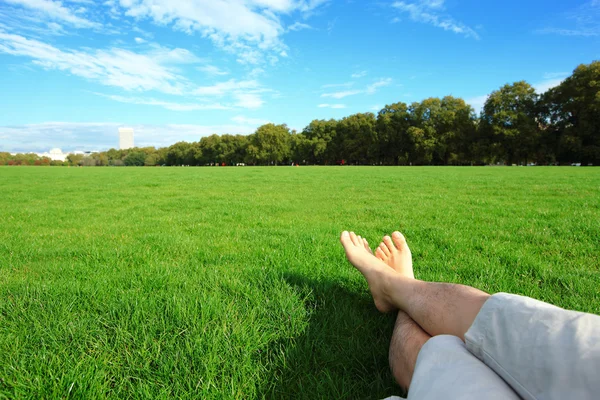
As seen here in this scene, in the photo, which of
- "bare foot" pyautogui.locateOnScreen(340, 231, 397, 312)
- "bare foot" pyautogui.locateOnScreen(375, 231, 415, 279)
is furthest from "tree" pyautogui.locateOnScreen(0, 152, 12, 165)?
"bare foot" pyautogui.locateOnScreen(375, 231, 415, 279)

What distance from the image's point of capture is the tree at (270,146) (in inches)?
2940

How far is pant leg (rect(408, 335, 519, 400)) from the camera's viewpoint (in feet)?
2.68

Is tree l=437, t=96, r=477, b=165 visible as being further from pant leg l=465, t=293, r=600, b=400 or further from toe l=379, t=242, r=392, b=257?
pant leg l=465, t=293, r=600, b=400

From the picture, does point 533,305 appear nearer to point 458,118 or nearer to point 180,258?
point 180,258

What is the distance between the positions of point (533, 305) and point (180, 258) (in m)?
2.93

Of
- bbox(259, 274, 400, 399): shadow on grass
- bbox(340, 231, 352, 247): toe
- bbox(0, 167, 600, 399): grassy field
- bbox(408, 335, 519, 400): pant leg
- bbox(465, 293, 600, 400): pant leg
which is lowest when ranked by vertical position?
bbox(259, 274, 400, 399): shadow on grass

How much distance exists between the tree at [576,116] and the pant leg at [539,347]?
1946 inches

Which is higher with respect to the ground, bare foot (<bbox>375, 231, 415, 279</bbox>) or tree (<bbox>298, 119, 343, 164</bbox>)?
tree (<bbox>298, 119, 343, 164</bbox>)

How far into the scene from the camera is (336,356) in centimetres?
166

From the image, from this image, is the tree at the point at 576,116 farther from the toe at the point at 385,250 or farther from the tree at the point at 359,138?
the toe at the point at 385,250

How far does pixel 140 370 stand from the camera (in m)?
1.49

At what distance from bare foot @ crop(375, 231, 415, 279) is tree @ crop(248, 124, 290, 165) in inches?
2851

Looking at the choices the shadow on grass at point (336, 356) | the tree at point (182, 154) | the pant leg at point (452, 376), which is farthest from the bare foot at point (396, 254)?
the tree at point (182, 154)

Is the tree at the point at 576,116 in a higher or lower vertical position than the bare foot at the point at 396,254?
higher
